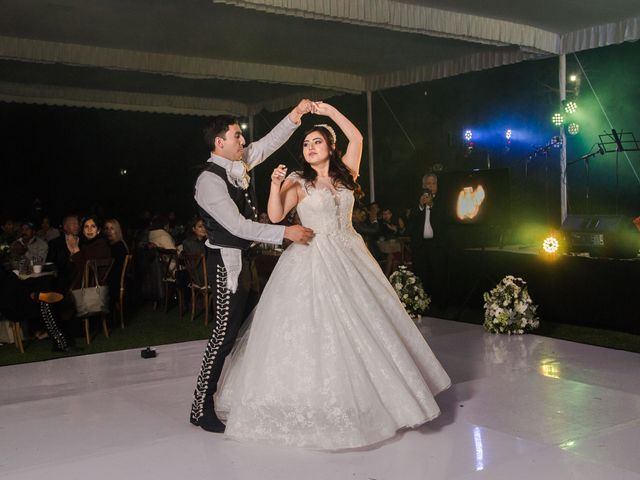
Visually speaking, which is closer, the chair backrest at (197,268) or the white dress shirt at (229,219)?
the white dress shirt at (229,219)

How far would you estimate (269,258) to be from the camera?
366 inches

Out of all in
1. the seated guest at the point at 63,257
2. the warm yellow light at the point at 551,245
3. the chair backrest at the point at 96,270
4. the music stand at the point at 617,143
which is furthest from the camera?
the music stand at the point at 617,143

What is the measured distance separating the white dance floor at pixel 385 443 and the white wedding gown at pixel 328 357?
5.6 inches

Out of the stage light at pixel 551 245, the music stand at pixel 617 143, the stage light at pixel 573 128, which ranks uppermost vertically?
the stage light at pixel 573 128

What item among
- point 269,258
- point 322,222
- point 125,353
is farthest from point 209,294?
point 322,222

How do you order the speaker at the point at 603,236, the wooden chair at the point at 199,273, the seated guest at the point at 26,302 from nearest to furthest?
the seated guest at the point at 26,302 < the speaker at the point at 603,236 < the wooden chair at the point at 199,273

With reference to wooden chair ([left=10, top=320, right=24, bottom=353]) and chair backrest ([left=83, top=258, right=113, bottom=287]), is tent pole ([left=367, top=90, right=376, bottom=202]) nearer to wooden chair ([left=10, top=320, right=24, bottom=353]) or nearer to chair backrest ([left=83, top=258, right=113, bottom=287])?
chair backrest ([left=83, top=258, right=113, bottom=287])

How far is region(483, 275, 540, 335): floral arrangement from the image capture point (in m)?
A: 7.11

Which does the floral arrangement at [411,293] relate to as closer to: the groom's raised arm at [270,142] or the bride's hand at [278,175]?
the groom's raised arm at [270,142]

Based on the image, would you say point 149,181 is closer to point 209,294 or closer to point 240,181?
point 209,294

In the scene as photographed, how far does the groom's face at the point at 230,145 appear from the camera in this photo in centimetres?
417

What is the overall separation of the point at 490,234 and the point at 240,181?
4982mm

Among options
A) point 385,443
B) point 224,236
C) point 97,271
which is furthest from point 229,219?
point 97,271

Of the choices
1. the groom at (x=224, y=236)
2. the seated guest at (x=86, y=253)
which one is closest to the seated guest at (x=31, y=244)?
the seated guest at (x=86, y=253)
